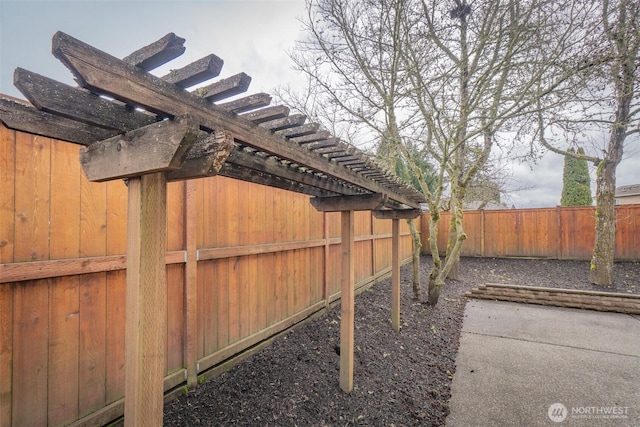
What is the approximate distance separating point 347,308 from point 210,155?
2018 millimetres

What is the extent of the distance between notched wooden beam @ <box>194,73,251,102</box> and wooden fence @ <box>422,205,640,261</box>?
31.9ft

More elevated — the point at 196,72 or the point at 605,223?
the point at 196,72

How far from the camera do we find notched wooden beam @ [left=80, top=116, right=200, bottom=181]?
95 centimetres

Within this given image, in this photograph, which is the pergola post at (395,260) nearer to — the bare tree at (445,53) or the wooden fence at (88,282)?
the bare tree at (445,53)

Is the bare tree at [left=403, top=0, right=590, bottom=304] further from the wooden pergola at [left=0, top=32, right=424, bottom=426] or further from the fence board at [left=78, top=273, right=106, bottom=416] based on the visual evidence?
the fence board at [left=78, top=273, right=106, bottom=416]

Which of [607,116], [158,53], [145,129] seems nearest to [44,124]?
[145,129]

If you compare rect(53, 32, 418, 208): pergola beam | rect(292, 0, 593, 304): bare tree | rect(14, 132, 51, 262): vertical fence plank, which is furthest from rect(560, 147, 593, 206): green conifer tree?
rect(14, 132, 51, 262): vertical fence plank

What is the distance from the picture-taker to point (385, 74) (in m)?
4.19

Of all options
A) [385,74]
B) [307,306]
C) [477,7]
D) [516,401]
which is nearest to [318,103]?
[385,74]

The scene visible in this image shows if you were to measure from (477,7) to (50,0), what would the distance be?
4655 mm

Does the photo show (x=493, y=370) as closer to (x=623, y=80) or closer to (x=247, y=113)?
(x=247, y=113)

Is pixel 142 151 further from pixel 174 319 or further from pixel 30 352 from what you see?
pixel 174 319

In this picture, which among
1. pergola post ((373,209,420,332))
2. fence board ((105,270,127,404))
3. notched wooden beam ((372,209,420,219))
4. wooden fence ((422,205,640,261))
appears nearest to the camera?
fence board ((105,270,127,404))

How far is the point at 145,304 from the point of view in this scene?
1.05 m
